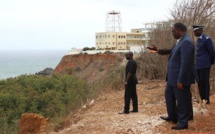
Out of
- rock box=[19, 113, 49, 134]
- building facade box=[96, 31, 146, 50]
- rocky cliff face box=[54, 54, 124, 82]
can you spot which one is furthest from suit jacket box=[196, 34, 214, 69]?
building facade box=[96, 31, 146, 50]

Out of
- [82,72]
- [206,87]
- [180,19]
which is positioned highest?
[180,19]

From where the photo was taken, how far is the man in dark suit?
5891mm

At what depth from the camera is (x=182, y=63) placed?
588 centimetres

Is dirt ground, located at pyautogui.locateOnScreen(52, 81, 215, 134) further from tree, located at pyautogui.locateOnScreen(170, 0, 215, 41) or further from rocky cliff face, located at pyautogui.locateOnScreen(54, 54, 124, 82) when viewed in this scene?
rocky cliff face, located at pyautogui.locateOnScreen(54, 54, 124, 82)

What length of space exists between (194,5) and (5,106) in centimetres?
1306

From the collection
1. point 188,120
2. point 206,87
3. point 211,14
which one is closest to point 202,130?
point 188,120

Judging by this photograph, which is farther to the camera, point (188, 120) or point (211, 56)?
point (211, 56)

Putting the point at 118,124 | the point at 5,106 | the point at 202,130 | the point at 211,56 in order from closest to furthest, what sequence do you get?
the point at 202,130 < the point at 118,124 < the point at 211,56 < the point at 5,106

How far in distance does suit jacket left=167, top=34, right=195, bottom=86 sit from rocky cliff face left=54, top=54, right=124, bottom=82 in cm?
4061

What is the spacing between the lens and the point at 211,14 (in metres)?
10.8

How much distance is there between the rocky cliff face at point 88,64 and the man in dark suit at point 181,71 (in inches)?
1598

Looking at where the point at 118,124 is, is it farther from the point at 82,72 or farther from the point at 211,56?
the point at 82,72

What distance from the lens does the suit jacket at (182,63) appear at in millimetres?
5875

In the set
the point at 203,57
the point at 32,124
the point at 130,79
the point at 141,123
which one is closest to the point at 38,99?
the point at 32,124
